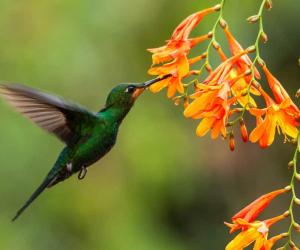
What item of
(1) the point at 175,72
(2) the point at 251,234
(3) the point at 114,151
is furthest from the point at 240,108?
(3) the point at 114,151

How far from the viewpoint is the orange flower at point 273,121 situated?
203cm

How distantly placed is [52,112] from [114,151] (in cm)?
256

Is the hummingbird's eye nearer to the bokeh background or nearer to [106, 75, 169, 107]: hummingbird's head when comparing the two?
[106, 75, 169, 107]: hummingbird's head

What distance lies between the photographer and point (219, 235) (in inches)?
208

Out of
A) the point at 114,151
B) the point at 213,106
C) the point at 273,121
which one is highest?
the point at 213,106

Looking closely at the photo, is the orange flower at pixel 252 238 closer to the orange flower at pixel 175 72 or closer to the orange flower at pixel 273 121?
the orange flower at pixel 273 121

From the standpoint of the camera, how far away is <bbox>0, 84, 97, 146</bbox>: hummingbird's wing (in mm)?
2290

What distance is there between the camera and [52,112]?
246 centimetres

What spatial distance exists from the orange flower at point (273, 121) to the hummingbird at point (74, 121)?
1.27ft

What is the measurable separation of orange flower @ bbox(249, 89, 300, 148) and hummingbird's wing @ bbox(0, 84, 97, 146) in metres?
0.64

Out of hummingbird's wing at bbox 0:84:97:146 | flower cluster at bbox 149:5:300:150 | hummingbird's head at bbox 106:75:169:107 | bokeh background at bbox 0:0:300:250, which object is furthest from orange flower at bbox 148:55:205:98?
bokeh background at bbox 0:0:300:250

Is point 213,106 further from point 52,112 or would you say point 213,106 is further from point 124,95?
point 52,112

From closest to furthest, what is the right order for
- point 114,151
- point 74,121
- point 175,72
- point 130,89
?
1. point 175,72
2. point 130,89
3. point 74,121
4. point 114,151

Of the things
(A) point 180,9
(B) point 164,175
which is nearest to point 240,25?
(A) point 180,9
